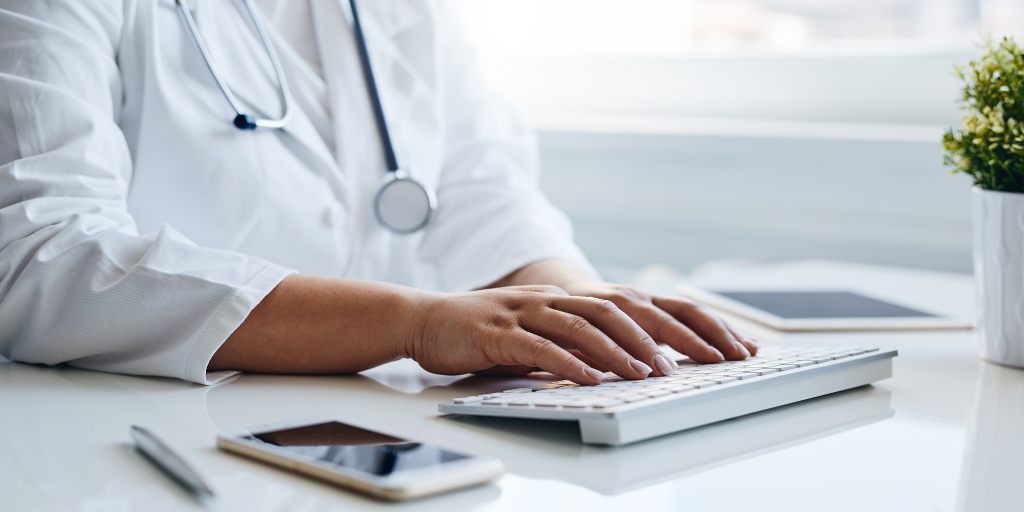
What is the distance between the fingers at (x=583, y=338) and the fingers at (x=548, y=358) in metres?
0.01

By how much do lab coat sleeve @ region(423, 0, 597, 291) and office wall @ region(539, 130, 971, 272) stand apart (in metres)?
0.74

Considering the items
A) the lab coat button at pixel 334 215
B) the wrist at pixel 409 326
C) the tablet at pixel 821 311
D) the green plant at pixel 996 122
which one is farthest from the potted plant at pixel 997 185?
the lab coat button at pixel 334 215

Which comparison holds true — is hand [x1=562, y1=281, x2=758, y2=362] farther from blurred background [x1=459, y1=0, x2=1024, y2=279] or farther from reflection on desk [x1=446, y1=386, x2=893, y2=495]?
blurred background [x1=459, y1=0, x2=1024, y2=279]

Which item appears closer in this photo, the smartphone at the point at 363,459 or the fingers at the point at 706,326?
the smartphone at the point at 363,459

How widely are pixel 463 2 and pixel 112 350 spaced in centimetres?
187

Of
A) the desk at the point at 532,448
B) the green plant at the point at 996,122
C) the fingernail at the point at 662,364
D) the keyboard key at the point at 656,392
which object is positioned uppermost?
the green plant at the point at 996,122

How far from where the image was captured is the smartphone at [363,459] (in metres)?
0.38

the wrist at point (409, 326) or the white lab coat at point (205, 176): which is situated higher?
the white lab coat at point (205, 176)

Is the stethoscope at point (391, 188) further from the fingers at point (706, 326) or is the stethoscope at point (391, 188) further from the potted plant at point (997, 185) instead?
the potted plant at point (997, 185)

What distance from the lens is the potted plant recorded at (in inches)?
27.7

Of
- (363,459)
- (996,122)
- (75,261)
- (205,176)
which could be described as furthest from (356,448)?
(996,122)

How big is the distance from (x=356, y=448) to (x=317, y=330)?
0.74ft

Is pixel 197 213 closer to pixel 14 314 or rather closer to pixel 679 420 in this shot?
pixel 14 314

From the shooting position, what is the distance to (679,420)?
1.64ft
